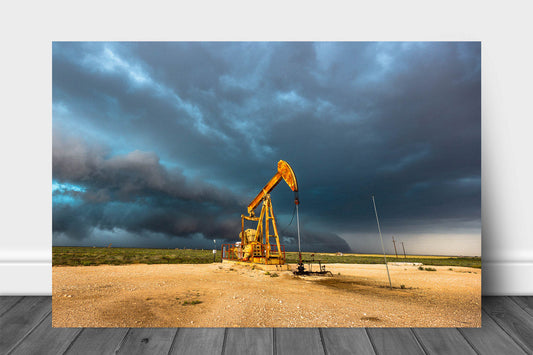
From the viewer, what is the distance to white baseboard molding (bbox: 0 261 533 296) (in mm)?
6664

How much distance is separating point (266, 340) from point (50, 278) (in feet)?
15.2

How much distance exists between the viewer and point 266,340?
4.93 m

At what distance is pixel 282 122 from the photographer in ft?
20.4

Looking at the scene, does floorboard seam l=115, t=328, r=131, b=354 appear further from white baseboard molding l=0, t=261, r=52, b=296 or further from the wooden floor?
white baseboard molding l=0, t=261, r=52, b=296

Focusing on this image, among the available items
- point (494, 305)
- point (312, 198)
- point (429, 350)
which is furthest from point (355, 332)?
point (494, 305)

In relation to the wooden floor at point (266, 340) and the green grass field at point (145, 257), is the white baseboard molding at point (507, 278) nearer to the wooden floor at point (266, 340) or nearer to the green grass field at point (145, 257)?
the green grass field at point (145, 257)

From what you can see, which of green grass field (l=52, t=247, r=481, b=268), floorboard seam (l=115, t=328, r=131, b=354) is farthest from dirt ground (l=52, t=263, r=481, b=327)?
floorboard seam (l=115, t=328, r=131, b=354)

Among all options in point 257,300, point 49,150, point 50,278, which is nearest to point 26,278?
point 50,278

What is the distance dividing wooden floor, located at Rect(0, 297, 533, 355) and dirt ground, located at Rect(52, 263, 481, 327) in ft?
0.49

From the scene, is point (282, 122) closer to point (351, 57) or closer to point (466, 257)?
point (351, 57)

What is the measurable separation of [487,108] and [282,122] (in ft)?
13.0

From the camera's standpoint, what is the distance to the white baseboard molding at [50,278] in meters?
6.66

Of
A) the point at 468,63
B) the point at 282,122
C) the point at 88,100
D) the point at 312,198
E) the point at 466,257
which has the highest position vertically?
the point at 468,63

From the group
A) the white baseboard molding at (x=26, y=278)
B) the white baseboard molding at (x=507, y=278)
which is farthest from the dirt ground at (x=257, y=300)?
the white baseboard molding at (x=26, y=278)
